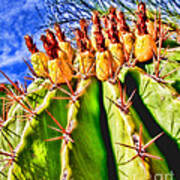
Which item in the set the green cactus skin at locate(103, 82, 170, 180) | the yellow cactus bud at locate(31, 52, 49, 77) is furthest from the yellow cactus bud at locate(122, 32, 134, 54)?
the yellow cactus bud at locate(31, 52, 49, 77)

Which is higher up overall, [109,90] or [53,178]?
[109,90]

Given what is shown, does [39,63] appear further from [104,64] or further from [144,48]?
[144,48]

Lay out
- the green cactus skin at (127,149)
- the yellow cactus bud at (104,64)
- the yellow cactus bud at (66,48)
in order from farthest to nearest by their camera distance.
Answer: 1. the yellow cactus bud at (66,48)
2. the yellow cactus bud at (104,64)
3. the green cactus skin at (127,149)

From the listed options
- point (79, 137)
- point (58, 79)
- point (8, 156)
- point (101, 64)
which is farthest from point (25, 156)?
point (101, 64)

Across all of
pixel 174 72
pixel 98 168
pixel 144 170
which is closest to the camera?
pixel 144 170

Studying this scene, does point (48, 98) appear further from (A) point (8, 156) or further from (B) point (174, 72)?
(B) point (174, 72)

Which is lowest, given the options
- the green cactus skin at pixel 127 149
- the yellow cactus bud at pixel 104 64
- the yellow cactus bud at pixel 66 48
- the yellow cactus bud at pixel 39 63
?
the green cactus skin at pixel 127 149

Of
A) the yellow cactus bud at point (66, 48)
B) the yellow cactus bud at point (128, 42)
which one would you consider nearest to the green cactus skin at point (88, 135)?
the yellow cactus bud at point (128, 42)

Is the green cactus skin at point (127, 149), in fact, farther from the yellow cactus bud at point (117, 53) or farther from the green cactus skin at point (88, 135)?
the yellow cactus bud at point (117, 53)

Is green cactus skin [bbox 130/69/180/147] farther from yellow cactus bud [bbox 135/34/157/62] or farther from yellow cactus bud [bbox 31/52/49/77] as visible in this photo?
yellow cactus bud [bbox 31/52/49/77]
